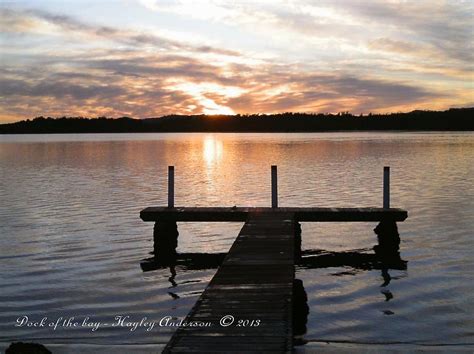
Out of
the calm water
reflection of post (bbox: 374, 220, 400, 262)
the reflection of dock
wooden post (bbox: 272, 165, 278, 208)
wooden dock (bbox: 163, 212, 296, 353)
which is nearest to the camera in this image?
wooden dock (bbox: 163, 212, 296, 353)

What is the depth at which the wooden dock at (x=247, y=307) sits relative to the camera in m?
6.84

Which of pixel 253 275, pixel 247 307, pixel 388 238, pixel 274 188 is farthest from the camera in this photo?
pixel 274 188

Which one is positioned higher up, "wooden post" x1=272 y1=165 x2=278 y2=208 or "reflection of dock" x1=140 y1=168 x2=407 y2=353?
"wooden post" x1=272 y1=165 x2=278 y2=208

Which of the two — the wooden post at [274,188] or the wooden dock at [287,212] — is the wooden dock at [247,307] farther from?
the wooden post at [274,188]

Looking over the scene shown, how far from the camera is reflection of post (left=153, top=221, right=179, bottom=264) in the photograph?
17.4 metres

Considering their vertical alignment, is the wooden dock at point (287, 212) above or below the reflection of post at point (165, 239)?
above

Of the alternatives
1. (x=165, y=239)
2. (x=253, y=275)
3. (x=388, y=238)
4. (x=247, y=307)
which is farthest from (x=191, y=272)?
(x=247, y=307)

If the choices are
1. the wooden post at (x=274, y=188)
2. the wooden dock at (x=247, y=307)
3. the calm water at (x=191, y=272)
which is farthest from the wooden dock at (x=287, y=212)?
A: the wooden dock at (x=247, y=307)

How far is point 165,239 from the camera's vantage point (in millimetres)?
17906

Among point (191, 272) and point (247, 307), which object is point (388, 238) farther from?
point (247, 307)

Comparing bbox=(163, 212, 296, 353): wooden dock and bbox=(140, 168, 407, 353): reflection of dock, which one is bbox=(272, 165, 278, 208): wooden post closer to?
bbox=(140, 168, 407, 353): reflection of dock

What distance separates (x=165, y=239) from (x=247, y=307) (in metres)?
10.1

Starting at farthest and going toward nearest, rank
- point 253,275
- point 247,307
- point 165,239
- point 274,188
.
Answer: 1. point 274,188
2. point 165,239
3. point 253,275
4. point 247,307

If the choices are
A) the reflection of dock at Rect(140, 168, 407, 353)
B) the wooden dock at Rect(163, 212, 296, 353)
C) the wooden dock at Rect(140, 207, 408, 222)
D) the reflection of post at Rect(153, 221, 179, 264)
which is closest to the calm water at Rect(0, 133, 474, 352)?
the reflection of post at Rect(153, 221, 179, 264)
